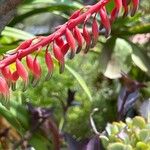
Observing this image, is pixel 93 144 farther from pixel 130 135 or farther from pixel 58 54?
pixel 58 54

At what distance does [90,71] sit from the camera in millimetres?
1984

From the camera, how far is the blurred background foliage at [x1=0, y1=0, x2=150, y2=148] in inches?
67.4

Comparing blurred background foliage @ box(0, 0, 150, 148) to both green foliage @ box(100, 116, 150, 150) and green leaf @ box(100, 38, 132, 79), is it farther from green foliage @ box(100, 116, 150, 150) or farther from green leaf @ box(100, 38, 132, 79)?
green foliage @ box(100, 116, 150, 150)

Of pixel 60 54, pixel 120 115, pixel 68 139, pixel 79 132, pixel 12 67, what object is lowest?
pixel 79 132

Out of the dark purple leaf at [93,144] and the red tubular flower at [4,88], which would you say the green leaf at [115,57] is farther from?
→ the red tubular flower at [4,88]

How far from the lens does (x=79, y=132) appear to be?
1796 mm

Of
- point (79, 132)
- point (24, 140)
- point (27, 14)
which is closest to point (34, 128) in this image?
point (24, 140)

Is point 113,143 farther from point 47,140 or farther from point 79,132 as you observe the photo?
point 79,132

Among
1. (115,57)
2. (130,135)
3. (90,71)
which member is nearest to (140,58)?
(115,57)

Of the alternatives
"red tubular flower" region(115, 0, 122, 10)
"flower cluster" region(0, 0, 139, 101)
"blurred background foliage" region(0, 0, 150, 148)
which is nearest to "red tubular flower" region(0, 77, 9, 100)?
"flower cluster" region(0, 0, 139, 101)

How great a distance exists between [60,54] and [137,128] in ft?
1.55

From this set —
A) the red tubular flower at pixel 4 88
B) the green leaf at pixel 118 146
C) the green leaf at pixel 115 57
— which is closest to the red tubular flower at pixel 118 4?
the red tubular flower at pixel 4 88

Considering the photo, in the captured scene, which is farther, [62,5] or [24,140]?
[62,5]

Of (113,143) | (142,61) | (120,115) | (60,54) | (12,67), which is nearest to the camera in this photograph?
(60,54)
